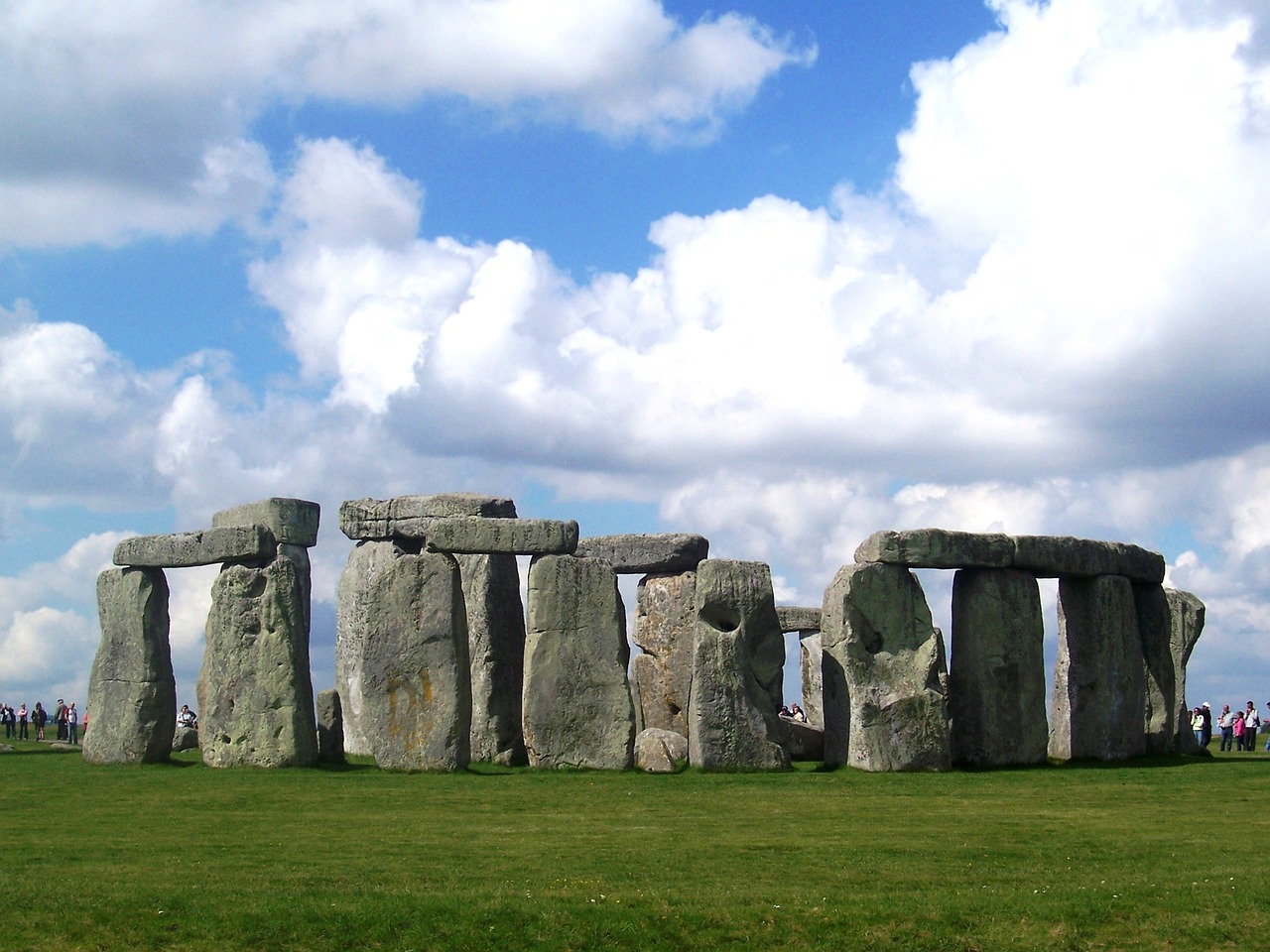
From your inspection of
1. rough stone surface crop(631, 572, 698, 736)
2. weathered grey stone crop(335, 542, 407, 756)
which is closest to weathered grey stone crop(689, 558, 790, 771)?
rough stone surface crop(631, 572, 698, 736)

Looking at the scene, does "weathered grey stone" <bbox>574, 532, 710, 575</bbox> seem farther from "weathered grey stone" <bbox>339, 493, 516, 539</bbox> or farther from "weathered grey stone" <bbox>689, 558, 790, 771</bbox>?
"weathered grey stone" <bbox>689, 558, 790, 771</bbox>

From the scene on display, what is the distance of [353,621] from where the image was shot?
26.6m

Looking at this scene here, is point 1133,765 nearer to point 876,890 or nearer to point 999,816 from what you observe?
point 999,816

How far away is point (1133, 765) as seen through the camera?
2161cm

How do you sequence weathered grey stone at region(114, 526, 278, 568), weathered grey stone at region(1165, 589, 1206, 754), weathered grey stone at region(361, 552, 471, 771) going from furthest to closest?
weathered grey stone at region(1165, 589, 1206, 754) < weathered grey stone at region(114, 526, 278, 568) < weathered grey stone at region(361, 552, 471, 771)

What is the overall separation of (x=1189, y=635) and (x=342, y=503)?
44.8ft

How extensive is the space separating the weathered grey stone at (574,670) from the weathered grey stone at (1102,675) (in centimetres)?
680

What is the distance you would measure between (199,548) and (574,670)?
5155 mm

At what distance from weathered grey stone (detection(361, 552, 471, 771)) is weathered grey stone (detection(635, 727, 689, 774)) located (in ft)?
7.05

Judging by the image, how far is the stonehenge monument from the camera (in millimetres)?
19500

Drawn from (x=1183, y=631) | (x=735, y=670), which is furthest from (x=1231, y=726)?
(x=735, y=670)

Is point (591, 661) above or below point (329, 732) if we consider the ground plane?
above

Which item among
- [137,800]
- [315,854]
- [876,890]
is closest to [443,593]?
[137,800]

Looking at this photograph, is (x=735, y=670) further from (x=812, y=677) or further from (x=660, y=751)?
(x=812, y=677)
